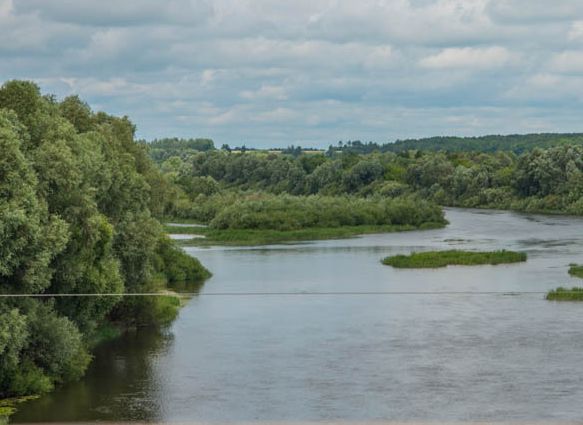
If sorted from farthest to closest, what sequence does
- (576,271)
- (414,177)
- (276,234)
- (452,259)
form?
(414,177), (276,234), (452,259), (576,271)

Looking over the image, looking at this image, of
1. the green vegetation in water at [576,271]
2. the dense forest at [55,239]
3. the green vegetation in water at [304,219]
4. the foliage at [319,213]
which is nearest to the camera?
the dense forest at [55,239]

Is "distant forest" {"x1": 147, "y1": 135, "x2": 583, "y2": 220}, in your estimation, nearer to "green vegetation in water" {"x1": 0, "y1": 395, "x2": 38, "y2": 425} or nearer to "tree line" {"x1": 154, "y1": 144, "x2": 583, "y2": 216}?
"tree line" {"x1": 154, "y1": 144, "x2": 583, "y2": 216}

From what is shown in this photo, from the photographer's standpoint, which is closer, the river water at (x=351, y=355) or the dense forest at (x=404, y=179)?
the river water at (x=351, y=355)

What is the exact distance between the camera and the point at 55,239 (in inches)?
1113

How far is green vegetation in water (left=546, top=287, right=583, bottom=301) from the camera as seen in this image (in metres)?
46.6

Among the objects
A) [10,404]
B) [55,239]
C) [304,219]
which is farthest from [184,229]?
[55,239]

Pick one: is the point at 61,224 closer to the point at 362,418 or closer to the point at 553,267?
the point at 362,418

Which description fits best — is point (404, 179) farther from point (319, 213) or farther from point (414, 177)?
point (319, 213)

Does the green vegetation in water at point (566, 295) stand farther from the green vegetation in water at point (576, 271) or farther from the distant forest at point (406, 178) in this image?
the distant forest at point (406, 178)

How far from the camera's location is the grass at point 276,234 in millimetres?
78875

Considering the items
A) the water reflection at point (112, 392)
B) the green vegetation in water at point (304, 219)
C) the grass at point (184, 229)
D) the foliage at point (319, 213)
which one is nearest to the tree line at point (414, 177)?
the grass at point (184, 229)

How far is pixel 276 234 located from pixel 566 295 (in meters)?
36.9

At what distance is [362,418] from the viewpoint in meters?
27.7

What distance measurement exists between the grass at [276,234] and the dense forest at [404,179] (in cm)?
1146
